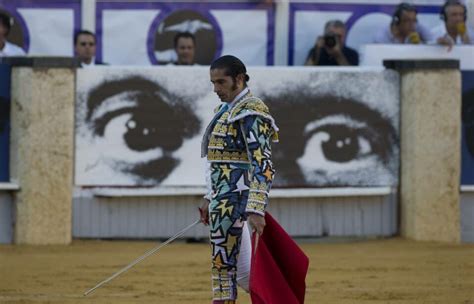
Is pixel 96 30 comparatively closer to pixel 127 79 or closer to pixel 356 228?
pixel 127 79

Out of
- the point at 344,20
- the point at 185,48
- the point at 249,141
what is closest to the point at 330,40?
the point at 344,20

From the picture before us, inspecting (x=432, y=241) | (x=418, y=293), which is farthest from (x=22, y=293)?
(x=432, y=241)

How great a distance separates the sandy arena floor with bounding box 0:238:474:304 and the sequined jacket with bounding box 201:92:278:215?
2357 mm

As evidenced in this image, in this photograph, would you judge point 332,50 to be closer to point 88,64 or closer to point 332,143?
point 332,143

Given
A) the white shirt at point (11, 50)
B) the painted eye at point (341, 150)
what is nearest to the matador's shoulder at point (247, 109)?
the painted eye at point (341, 150)

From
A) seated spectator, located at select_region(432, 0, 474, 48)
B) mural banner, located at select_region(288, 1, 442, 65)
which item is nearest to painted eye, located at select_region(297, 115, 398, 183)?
seated spectator, located at select_region(432, 0, 474, 48)

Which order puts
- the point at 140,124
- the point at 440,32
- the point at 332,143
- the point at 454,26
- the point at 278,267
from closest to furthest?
the point at 278,267, the point at 140,124, the point at 332,143, the point at 454,26, the point at 440,32

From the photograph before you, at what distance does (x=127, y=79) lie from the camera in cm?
1280

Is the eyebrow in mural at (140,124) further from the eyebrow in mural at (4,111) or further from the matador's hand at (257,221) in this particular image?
the matador's hand at (257,221)

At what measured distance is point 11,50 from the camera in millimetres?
13258

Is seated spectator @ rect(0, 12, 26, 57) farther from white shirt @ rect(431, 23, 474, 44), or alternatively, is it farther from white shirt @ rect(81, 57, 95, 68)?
white shirt @ rect(431, 23, 474, 44)

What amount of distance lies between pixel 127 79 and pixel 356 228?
2693mm

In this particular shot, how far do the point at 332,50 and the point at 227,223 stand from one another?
6.74 metres

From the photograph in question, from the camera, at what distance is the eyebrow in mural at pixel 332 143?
13.0 metres
